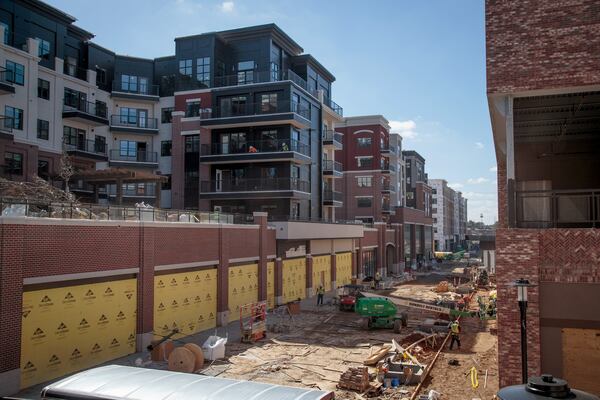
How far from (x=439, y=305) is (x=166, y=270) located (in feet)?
60.1

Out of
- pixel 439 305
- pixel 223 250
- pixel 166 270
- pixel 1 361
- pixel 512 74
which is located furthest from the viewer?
pixel 439 305

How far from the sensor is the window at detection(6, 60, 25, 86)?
36819 mm

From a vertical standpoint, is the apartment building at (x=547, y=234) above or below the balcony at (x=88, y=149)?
below

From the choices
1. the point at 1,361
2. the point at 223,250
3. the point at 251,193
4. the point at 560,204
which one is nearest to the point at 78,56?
the point at 251,193

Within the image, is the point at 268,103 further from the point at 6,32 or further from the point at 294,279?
the point at 6,32

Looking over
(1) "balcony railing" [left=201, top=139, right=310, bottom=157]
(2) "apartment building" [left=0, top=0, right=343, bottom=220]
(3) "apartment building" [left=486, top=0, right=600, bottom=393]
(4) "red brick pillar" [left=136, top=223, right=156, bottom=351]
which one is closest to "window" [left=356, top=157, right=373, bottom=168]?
(2) "apartment building" [left=0, top=0, right=343, bottom=220]

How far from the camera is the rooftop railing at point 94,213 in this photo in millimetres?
18548

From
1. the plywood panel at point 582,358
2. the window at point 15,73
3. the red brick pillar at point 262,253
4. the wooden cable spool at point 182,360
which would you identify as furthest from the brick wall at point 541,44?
the window at point 15,73

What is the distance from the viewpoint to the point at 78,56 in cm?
4653

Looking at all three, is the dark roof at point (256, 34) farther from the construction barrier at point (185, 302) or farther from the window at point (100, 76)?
the construction barrier at point (185, 302)

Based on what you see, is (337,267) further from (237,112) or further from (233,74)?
(233,74)

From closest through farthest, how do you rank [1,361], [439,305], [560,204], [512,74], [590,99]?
[512,74], [590,99], [1,361], [560,204], [439,305]

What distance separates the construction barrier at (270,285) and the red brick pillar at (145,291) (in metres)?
14.2

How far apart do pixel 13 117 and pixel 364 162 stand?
153 ft
